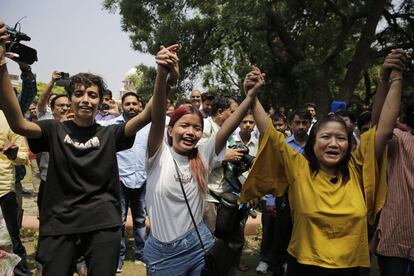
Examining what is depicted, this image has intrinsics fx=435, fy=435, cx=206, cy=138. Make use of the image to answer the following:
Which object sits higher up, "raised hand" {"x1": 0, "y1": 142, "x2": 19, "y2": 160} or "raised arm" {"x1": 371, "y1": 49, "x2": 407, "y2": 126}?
"raised arm" {"x1": 371, "y1": 49, "x2": 407, "y2": 126}

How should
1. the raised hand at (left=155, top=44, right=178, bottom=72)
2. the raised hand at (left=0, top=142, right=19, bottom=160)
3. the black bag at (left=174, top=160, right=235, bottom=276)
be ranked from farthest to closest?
the raised hand at (left=0, top=142, right=19, bottom=160) → the black bag at (left=174, top=160, right=235, bottom=276) → the raised hand at (left=155, top=44, right=178, bottom=72)

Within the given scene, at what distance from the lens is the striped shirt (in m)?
2.62

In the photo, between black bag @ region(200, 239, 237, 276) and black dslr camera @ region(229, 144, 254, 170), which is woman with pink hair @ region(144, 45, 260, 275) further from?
black dslr camera @ region(229, 144, 254, 170)

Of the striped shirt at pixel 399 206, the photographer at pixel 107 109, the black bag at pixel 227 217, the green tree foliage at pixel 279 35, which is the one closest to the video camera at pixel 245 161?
the black bag at pixel 227 217

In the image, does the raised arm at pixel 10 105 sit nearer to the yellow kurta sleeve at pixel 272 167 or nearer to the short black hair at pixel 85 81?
the short black hair at pixel 85 81

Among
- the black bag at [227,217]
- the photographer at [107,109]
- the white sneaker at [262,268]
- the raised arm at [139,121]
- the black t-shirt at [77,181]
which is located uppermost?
the photographer at [107,109]

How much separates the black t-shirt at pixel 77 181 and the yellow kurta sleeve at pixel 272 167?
0.83 meters

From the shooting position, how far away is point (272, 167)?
2611 millimetres

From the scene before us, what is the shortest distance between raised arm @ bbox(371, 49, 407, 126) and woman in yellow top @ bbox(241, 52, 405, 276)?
0.04ft

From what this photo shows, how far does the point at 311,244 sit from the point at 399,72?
43.3 inches

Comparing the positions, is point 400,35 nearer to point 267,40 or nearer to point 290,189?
point 267,40

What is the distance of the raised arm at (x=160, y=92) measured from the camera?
237 cm

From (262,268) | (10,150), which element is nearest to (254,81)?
(10,150)

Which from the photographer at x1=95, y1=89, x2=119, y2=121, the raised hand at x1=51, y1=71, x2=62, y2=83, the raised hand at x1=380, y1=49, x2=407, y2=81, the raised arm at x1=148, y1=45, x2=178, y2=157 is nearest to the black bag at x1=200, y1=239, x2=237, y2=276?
the raised arm at x1=148, y1=45, x2=178, y2=157
